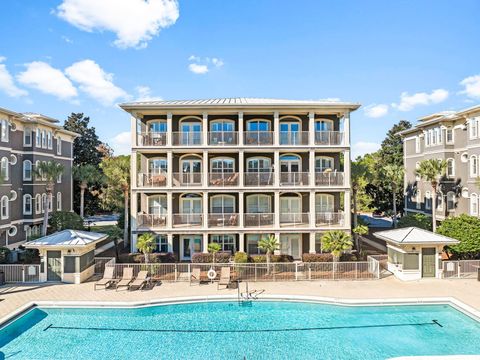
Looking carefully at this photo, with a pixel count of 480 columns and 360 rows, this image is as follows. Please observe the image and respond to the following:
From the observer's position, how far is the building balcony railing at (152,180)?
2375 cm

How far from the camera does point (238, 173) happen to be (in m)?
23.9

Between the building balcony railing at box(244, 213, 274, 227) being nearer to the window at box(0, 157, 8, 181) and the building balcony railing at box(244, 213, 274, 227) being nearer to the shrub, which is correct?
the shrub

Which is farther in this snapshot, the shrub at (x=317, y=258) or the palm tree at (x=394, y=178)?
the palm tree at (x=394, y=178)

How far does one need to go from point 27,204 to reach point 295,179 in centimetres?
2304

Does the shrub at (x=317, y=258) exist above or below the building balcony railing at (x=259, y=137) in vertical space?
below

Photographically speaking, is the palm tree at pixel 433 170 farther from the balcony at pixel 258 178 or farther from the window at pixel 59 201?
the window at pixel 59 201

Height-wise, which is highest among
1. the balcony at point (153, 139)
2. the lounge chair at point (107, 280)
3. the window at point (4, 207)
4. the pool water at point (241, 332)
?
the balcony at point (153, 139)

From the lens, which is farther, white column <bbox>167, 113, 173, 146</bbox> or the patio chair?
white column <bbox>167, 113, 173, 146</bbox>

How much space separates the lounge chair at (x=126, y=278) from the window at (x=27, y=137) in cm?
1734

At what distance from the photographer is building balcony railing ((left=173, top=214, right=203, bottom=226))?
23953 mm

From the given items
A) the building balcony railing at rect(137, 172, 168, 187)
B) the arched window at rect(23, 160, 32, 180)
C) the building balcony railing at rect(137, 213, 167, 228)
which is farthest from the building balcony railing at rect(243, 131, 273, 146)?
the arched window at rect(23, 160, 32, 180)

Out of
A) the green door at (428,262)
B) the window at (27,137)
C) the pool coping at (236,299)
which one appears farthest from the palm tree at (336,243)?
the window at (27,137)

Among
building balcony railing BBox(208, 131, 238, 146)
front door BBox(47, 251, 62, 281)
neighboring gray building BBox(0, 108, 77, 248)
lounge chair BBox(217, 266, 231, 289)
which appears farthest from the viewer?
neighboring gray building BBox(0, 108, 77, 248)

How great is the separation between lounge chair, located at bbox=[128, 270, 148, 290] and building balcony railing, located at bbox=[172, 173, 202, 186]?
7.90 meters
